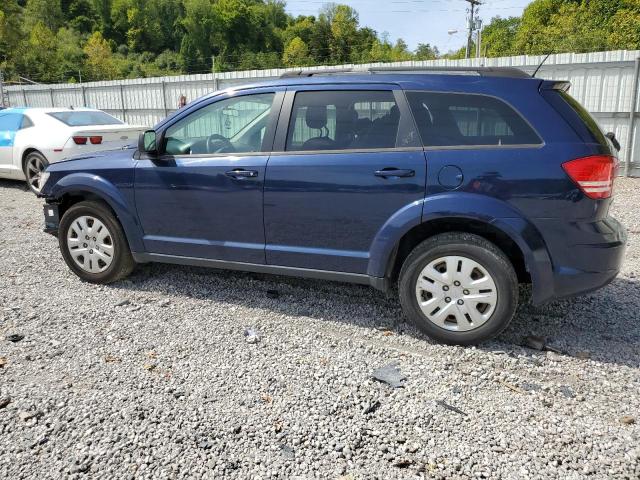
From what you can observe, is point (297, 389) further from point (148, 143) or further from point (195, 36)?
point (195, 36)

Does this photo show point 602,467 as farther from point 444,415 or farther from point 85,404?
point 85,404

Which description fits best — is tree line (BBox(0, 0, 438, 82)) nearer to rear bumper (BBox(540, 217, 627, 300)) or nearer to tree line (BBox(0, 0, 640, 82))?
tree line (BBox(0, 0, 640, 82))

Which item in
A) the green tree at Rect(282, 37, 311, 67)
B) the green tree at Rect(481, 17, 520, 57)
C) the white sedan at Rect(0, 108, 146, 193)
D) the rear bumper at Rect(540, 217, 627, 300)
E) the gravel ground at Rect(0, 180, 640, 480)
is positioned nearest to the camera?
the gravel ground at Rect(0, 180, 640, 480)

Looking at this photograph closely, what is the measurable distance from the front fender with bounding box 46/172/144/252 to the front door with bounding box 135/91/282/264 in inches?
3.4

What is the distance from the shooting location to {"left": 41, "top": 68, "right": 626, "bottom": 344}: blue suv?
11.2ft

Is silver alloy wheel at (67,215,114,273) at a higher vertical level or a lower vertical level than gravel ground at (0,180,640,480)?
higher

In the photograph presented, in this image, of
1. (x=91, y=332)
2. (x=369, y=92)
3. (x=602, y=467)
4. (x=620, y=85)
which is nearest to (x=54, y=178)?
(x=91, y=332)

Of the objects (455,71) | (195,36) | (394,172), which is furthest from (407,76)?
(195,36)

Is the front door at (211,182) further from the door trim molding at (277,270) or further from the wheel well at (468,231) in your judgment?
the wheel well at (468,231)

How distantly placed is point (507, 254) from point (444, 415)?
1.34m

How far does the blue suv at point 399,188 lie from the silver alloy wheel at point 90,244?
0.32 metres

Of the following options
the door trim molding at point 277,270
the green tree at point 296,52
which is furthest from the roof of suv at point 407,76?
the green tree at point 296,52

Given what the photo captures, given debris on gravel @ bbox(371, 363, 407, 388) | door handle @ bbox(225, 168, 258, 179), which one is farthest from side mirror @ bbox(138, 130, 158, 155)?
debris on gravel @ bbox(371, 363, 407, 388)

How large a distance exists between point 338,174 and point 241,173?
785 millimetres
